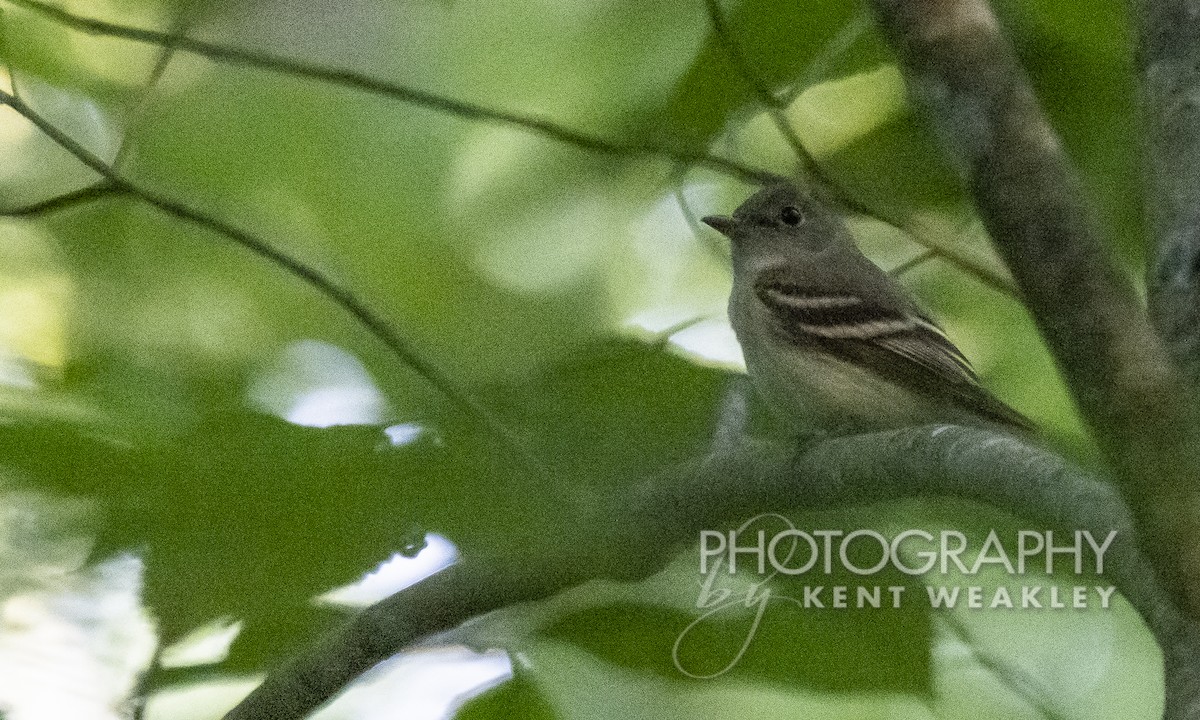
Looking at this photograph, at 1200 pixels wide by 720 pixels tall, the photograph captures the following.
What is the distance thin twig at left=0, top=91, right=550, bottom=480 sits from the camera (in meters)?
1.04

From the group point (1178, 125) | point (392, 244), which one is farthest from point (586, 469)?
point (1178, 125)

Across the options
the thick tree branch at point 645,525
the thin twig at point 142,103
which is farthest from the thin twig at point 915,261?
the thin twig at point 142,103

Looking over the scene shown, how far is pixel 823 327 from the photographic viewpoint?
1.09 m

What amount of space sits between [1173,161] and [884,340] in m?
0.28

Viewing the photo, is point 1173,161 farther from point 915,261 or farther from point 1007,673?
point 1007,673

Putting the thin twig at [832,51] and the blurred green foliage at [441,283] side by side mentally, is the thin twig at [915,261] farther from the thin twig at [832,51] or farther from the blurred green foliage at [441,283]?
the thin twig at [832,51]

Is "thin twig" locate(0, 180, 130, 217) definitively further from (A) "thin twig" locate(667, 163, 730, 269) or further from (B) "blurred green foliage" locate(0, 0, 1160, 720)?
(A) "thin twig" locate(667, 163, 730, 269)

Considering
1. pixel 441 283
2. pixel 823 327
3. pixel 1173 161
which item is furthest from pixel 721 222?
pixel 1173 161

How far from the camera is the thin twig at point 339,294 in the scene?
1.04 m

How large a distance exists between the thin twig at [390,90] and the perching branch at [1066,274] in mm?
200

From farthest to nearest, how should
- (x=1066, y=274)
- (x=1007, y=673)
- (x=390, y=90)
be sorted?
(x=390, y=90) < (x=1007, y=673) < (x=1066, y=274)

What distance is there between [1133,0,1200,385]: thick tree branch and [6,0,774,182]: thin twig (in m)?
0.32

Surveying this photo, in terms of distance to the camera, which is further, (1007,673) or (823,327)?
(823,327)

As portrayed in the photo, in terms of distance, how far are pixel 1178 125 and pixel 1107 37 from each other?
0.10 metres
